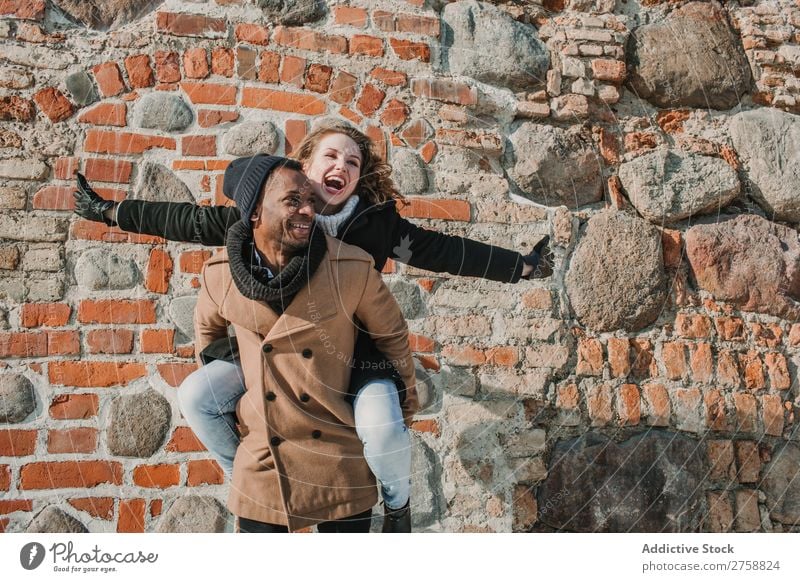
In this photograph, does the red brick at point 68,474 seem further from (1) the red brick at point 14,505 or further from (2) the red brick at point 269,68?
→ (2) the red brick at point 269,68

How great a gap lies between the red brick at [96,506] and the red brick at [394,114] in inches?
44.6

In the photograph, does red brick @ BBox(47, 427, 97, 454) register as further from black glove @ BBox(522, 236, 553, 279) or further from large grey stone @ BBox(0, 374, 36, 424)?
black glove @ BBox(522, 236, 553, 279)

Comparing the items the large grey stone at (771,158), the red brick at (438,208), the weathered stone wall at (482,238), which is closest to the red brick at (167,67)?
the weathered stone wall at (482,238)

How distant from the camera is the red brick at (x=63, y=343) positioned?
1.84 metres

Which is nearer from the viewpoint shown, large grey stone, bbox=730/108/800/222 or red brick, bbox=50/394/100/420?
red brick, bbox=50/394/100/420

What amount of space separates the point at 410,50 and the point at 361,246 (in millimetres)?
628

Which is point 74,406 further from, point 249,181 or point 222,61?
point 222,61

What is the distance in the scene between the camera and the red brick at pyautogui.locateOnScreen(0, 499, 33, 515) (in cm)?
180

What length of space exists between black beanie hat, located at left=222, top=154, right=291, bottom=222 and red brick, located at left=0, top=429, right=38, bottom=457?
2.41ft

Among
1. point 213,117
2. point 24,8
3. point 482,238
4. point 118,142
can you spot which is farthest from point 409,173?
point 24,8

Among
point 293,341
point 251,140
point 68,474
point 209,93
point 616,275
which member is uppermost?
point 209,93

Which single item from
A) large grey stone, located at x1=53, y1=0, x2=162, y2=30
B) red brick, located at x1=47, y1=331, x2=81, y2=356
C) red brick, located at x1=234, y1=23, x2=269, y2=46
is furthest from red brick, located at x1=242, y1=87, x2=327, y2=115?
red brick, located at x1=47, y1=331, x2=81, y2=356

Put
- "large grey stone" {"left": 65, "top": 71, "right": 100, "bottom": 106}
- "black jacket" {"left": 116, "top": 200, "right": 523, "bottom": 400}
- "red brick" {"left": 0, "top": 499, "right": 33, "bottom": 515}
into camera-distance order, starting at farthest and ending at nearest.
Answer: "large grey stone" {"left": 65, "top": 71, "right": 100, "bottom": 106}, "red brick" {"left": 0, "top": 499, "right": 33, "bottom": 515}, "black jacket" {"left": 116, "top": 200, "right": 523, "bottom": 400}

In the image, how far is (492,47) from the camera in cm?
214
